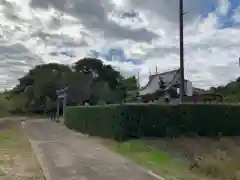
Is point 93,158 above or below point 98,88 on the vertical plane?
below

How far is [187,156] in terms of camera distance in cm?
1355

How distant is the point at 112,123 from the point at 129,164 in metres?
6.94

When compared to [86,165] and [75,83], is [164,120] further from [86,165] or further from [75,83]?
[75,83]

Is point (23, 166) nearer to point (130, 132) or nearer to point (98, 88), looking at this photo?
point (130, 132)

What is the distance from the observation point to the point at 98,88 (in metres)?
59.1

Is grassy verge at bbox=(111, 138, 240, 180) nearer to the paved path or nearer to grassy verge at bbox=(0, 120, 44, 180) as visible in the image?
the paved path

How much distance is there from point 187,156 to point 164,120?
4.26 meters

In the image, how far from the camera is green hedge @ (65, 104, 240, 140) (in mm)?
17391

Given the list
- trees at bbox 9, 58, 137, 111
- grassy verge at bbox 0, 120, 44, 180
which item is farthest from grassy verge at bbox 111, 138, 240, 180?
trees at bbox 9, 58, 137, 111

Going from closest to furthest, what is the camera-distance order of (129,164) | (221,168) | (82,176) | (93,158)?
(82,176), (221,168), (129,164), (93,158)

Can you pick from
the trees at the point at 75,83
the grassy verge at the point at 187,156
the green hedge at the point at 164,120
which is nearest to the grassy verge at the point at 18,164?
the grassy verge at the point at 187,156

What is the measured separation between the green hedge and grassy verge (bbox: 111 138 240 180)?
872 mm

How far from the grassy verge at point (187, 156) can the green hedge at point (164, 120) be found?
872 millimetres

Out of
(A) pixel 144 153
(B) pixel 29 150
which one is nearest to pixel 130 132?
(A) pixel 144 153
